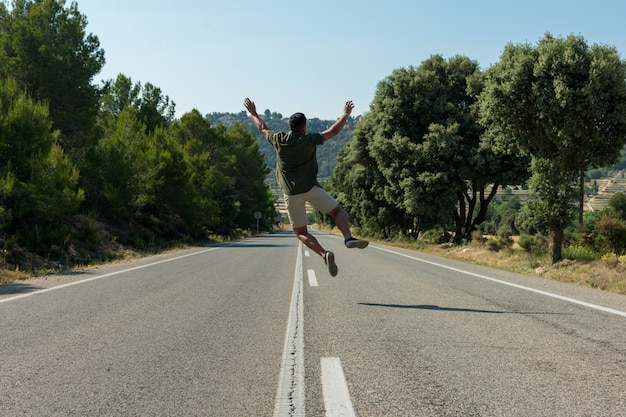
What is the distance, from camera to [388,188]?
31703mm

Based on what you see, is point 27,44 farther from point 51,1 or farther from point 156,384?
point 156,384

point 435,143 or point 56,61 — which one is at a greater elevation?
point 56,61

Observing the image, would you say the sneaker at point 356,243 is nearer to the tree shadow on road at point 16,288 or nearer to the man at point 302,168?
the man at point 302,168

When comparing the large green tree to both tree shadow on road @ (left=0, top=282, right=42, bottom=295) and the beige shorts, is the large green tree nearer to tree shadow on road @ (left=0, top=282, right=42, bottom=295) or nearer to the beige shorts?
the beige shorts

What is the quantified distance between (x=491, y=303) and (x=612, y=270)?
610 cm

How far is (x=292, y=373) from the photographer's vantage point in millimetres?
3941

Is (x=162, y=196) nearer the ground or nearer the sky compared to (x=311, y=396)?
nearer the sky

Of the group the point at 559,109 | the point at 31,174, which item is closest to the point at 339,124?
the point at 559,109

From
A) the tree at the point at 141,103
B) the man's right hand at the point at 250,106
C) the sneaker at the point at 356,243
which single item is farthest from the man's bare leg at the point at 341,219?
the tree at the point at 141,103

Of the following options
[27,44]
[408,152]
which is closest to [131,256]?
[27,44]

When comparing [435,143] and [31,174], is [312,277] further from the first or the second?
[435,143]

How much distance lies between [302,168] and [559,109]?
10641mm

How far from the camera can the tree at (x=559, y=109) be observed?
14328 mm

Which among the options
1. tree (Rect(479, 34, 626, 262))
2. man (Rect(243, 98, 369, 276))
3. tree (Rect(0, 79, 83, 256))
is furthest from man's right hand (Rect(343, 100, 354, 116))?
tree (Rect(0, 79, 83, 256))
